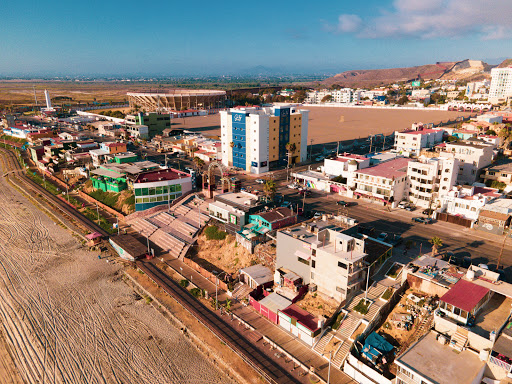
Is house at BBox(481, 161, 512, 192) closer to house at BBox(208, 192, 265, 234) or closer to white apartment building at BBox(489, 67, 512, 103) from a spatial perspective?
house at BBox(208, 192, 265, 234)

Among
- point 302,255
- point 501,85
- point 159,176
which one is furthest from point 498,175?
point 501,85

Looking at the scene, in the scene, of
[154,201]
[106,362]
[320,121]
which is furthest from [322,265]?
[320,121]

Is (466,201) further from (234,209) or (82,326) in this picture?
(82,326)

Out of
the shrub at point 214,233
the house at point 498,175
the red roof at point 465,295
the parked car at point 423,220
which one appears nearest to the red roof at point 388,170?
the parked car at point 423,220

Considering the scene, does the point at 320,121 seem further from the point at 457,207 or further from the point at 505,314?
the point at 505,314

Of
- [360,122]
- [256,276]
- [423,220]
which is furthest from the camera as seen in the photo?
[360,122]

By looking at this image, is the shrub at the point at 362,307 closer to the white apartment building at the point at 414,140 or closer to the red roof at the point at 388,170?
the red roof at the point at 388,170
